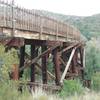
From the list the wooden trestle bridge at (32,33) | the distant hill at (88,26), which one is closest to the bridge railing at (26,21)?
the wooden trestle bridge at (32,33)

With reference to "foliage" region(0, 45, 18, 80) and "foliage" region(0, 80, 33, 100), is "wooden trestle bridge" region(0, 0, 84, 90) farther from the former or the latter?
"foliage" region(0, 80, 33, 100)

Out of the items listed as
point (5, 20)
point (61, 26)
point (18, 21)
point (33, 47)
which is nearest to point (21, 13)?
point (18, 21)

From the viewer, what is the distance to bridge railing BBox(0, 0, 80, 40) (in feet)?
39.4

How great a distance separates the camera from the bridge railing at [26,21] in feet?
39.4

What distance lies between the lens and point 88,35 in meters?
52.2

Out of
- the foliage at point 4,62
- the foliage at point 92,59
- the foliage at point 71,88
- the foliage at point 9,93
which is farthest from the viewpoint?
the foliage at point 92,59

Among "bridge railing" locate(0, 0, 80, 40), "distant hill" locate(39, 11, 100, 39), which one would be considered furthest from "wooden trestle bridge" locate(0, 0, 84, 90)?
"distant hill" locate(39, 11, 100, 39)

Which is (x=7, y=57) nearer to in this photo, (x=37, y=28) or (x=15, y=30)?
(x=15, y=30)

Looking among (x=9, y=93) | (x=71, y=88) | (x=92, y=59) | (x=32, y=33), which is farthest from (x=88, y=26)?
(x=9, y=93)

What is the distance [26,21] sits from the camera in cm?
1375

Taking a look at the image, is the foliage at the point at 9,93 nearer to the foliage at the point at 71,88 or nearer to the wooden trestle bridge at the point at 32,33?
the wooden trestle bridge at the point at 32,33

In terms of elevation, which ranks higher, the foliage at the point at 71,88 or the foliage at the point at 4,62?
the foliage at the point at 4,62

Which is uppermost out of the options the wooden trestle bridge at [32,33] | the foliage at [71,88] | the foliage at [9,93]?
the wooden trestle bridge at [32,33]

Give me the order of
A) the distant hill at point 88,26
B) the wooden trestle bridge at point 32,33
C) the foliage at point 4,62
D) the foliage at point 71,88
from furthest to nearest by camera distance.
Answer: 1. the distant hill at point 88,26
2. the foliage at point 71,88
3. the wooden trestle bridge at point 32,33
4. the foliage at point 4,62
